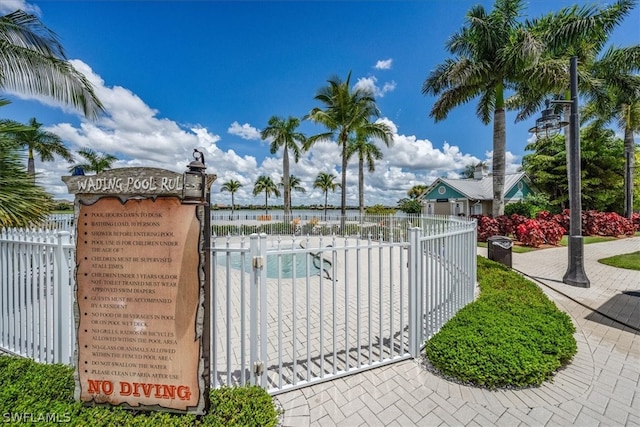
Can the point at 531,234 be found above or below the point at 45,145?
below

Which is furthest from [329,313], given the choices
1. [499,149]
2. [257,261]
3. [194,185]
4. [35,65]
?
[499,149]

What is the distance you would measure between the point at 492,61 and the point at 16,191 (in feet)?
A: 56.8

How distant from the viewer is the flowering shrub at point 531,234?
39.8ft

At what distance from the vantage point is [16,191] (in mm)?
4234

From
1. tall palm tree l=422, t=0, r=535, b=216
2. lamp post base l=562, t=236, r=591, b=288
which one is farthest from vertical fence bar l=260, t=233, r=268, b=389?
tall palm tree l=422, t=0, r=535, b=216

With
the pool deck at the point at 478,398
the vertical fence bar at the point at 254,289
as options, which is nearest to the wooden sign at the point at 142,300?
the vertical fence bar at the point at 254,289

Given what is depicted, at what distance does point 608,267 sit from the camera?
8250mm

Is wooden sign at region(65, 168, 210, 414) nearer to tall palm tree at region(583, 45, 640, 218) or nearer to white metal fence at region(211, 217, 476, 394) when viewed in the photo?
white metal fence at region(211, 217, 476, 394)

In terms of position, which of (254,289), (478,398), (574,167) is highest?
(574,167)

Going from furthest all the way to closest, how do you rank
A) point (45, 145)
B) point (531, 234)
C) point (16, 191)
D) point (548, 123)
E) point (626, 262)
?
point (45, 145), point (531, 234), point (626, 262), point (548, 123), point (16, 191)

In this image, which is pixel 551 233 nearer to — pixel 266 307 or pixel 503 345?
pixel 503 345

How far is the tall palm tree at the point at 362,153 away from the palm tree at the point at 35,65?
16.2 metres

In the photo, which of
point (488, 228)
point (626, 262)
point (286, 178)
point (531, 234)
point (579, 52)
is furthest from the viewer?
point (286, 178)

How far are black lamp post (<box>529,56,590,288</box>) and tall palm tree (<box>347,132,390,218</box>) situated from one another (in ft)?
45.4
